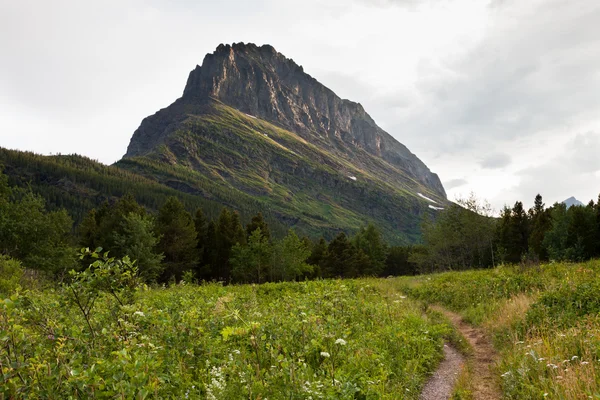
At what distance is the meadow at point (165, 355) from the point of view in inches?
131

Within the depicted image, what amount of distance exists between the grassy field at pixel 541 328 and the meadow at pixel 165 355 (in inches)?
80.4

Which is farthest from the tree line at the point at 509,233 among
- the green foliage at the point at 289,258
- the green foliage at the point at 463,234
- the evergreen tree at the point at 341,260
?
the green foliage at the point at 289,258

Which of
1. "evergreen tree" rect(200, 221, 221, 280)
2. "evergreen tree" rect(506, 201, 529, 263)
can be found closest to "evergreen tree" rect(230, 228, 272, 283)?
"evergreen tree" rect(200, 221, 221, 280)

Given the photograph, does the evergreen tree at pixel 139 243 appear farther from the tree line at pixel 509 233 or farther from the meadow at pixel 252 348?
the tree line at pixel 509 233

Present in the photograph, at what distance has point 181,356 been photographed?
5.36 meters

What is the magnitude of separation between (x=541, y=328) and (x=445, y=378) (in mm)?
3056

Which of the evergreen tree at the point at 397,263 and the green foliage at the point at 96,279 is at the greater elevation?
the green foliage at the point at 96,279

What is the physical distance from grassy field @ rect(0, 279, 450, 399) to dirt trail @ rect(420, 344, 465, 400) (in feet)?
0.77

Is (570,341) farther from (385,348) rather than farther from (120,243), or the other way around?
(120,243)

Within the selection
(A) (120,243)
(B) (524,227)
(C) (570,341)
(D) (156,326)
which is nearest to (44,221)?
(A) (120,243)

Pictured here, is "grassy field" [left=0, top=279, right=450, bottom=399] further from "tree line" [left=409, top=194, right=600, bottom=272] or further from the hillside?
the hillside

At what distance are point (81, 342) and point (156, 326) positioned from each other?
54.4 inches

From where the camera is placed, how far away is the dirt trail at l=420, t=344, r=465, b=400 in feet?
22.2

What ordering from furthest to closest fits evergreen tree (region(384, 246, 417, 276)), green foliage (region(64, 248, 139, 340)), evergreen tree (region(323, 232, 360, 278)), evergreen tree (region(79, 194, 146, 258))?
evergreen tree (region(384, 246, 417, 276)) → evergreen tree (region(323, 232, 360, 278)) → evergreen tree (region(79, 194, 146, 258)) → green foliage (region(64, 248, 139, 340))
